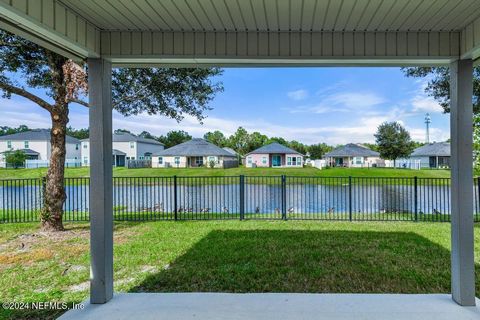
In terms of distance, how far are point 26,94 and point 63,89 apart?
2.03ft

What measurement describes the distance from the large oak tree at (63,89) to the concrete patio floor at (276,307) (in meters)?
3.82

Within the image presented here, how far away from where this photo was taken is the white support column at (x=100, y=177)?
2.66m

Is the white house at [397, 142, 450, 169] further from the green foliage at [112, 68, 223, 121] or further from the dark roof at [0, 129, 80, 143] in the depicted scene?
the dark roof at [0, 129, 80, 143]

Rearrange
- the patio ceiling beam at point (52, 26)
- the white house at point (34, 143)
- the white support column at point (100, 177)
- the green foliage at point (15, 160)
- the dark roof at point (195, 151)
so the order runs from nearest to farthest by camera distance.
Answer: the patio ceiling beam at point (52, 26)
the white support column at point (100, 177)
the green foliage at point (15, 160)
the white house at point (34, 143)
the dark roof at point (195, 151)

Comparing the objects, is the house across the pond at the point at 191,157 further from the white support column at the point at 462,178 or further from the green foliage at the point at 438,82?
the white support column at the point at 462,178

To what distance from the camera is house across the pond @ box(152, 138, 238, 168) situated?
27797 millimetres

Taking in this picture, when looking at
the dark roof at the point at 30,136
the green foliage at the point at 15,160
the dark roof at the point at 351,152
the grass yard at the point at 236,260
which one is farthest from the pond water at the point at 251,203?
the dark roof at the point at 351,152

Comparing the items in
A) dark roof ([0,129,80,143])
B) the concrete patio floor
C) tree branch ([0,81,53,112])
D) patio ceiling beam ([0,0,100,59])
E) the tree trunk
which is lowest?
the concrete patio floor

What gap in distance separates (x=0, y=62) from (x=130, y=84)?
232cm

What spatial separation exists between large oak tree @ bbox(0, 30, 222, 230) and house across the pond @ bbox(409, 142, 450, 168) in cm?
2845

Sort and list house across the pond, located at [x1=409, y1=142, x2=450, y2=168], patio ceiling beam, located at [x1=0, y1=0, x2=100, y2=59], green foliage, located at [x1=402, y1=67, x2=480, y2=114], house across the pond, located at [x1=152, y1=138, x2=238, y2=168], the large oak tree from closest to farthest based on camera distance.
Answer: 1. patio ceiling beam, located at [x1=0, y1=0, x2=100, y2=59]
2. the large oak tree
3. green foliage, located at [x1=402, y1=67, x2=480, y2=114]
4. house across the pond, located at [x1=152, y1=138, x2=238, y2=168]
5. house across the pond, located at [x1=409, y1=142, x2=450, y2=168]

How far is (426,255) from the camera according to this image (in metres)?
4.09

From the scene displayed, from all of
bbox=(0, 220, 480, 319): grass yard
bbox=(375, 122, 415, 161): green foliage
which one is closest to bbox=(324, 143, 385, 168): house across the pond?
bbox=(375, 122, 415, 161): green foliage

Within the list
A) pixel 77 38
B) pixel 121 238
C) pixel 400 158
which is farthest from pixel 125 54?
pixel 400 158
